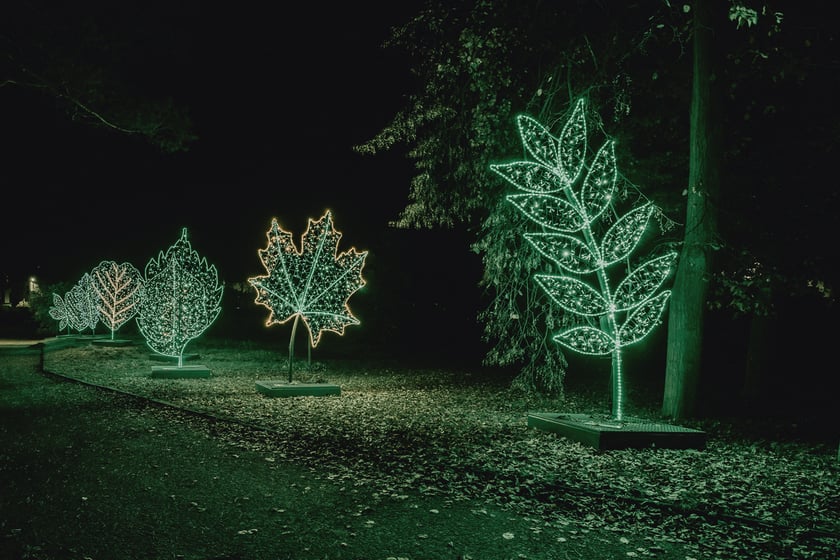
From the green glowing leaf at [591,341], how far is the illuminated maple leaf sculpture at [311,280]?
19.4 ft

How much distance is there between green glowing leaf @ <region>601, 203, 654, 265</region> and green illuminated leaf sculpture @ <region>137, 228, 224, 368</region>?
953 centimetres

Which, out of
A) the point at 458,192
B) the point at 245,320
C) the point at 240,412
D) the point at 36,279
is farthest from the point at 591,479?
the point at 36,279

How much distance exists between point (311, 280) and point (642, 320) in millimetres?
7328

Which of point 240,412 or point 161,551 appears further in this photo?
point 240,412

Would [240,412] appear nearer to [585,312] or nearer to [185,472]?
[185,472]

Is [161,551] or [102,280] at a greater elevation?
[102,280]

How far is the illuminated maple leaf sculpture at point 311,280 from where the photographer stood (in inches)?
562

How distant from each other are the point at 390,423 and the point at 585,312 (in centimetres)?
328

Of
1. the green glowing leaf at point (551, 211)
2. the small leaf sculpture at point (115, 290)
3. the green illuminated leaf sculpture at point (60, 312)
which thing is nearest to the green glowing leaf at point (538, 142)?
the green glowing leaf at point (551, 211)

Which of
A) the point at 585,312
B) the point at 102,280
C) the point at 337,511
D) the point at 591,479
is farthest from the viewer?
the point at 102,280

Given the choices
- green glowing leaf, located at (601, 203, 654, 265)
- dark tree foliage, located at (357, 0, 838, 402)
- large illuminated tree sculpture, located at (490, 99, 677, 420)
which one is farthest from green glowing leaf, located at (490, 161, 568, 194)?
dark tree foliage, located at (357, 0, 838, 402)

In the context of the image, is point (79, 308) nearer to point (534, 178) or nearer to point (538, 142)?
point (534, 178)

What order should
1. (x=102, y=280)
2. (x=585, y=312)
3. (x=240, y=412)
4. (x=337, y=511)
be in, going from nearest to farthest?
(x=337, y=511)
(x=585, y=312)
(x=240, y=412)
(x=102, y=280)

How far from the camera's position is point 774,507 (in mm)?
6234
